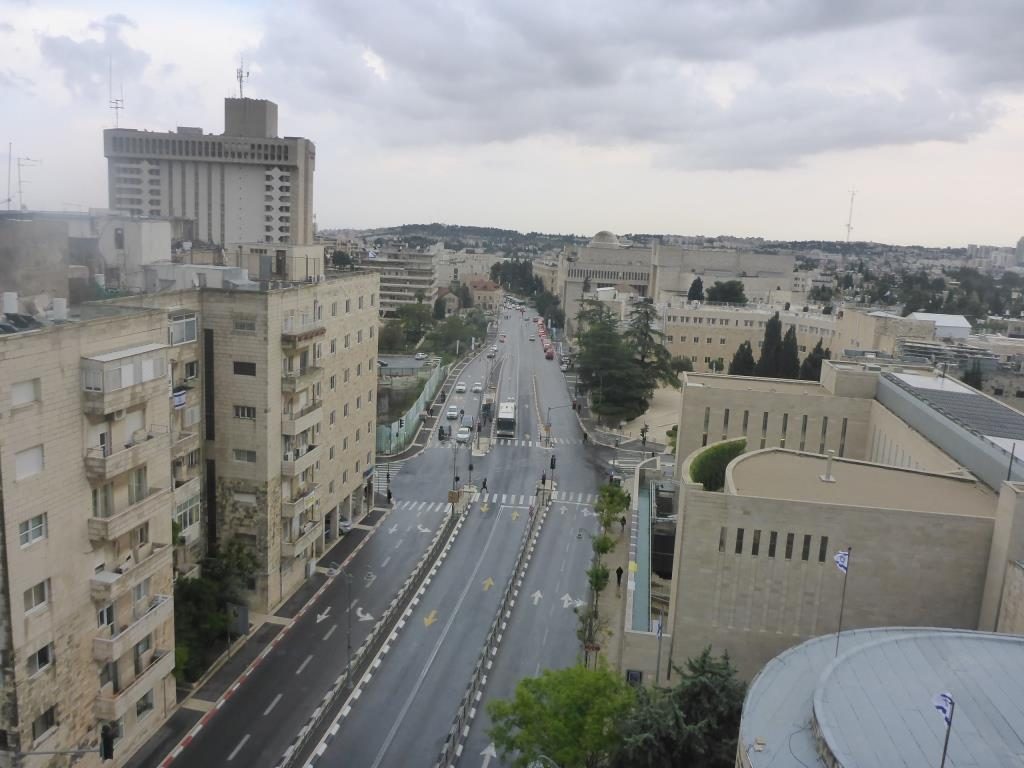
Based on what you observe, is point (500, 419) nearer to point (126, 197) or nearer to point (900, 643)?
point (900, 643)

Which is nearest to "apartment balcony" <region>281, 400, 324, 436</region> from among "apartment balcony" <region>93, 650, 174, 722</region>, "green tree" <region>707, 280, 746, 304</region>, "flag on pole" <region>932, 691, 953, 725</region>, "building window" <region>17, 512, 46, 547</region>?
"apartment balcony" <region>93, 650, 174, 722</region>

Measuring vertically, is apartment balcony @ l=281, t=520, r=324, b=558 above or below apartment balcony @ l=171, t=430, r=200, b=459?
below

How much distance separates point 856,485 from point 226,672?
28.0m

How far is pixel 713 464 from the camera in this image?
1817 inches

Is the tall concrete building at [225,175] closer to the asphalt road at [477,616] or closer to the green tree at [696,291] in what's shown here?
the green tree at [696,291]

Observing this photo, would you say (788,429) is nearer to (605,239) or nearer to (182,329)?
(182,329)

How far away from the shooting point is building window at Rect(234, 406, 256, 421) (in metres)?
40.1

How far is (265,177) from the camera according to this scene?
141 meters

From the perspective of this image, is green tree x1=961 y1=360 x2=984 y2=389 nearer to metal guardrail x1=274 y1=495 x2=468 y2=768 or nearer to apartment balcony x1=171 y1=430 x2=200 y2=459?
metal guardrail x1=274 y1=495 x2=468 y2=768

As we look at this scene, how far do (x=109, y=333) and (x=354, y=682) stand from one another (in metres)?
18.0

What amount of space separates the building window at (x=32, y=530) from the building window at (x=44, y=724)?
5467 mm

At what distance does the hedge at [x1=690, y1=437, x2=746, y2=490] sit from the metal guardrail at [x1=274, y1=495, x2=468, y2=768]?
16.2 m

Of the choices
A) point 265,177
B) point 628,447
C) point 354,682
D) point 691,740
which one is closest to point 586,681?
point 691,740

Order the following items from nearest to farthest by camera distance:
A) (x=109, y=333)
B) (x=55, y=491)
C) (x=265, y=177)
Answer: (x=55, y=491) < (x=109, y=333) < (x=265, y=177)
